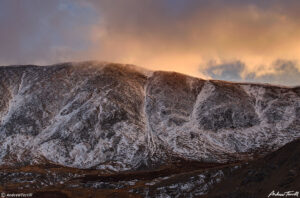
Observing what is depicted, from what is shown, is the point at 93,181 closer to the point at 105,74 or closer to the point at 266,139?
the point at 266,139

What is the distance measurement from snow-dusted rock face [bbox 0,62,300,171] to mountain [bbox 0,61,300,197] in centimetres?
34

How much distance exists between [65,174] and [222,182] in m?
44.6

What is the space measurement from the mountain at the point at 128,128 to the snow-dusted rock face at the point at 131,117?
1.11 ft

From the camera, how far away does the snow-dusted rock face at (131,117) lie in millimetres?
111750

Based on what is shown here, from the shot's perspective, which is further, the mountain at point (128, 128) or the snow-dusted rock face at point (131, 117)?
the snow-dusted rock face at point (131, 117)

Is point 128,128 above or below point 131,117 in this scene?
below

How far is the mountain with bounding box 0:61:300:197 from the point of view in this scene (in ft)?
284

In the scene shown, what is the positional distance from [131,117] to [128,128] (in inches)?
249

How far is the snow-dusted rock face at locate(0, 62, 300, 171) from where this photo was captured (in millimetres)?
111750

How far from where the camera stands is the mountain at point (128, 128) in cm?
8656

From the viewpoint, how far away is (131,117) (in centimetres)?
12725

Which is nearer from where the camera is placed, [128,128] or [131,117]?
[128,128]

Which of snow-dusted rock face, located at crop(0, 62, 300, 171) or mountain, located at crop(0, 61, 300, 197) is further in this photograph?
snow-dusted rock face, located at crop(0, 62, 300, 171)

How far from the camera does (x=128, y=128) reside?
122 meters
